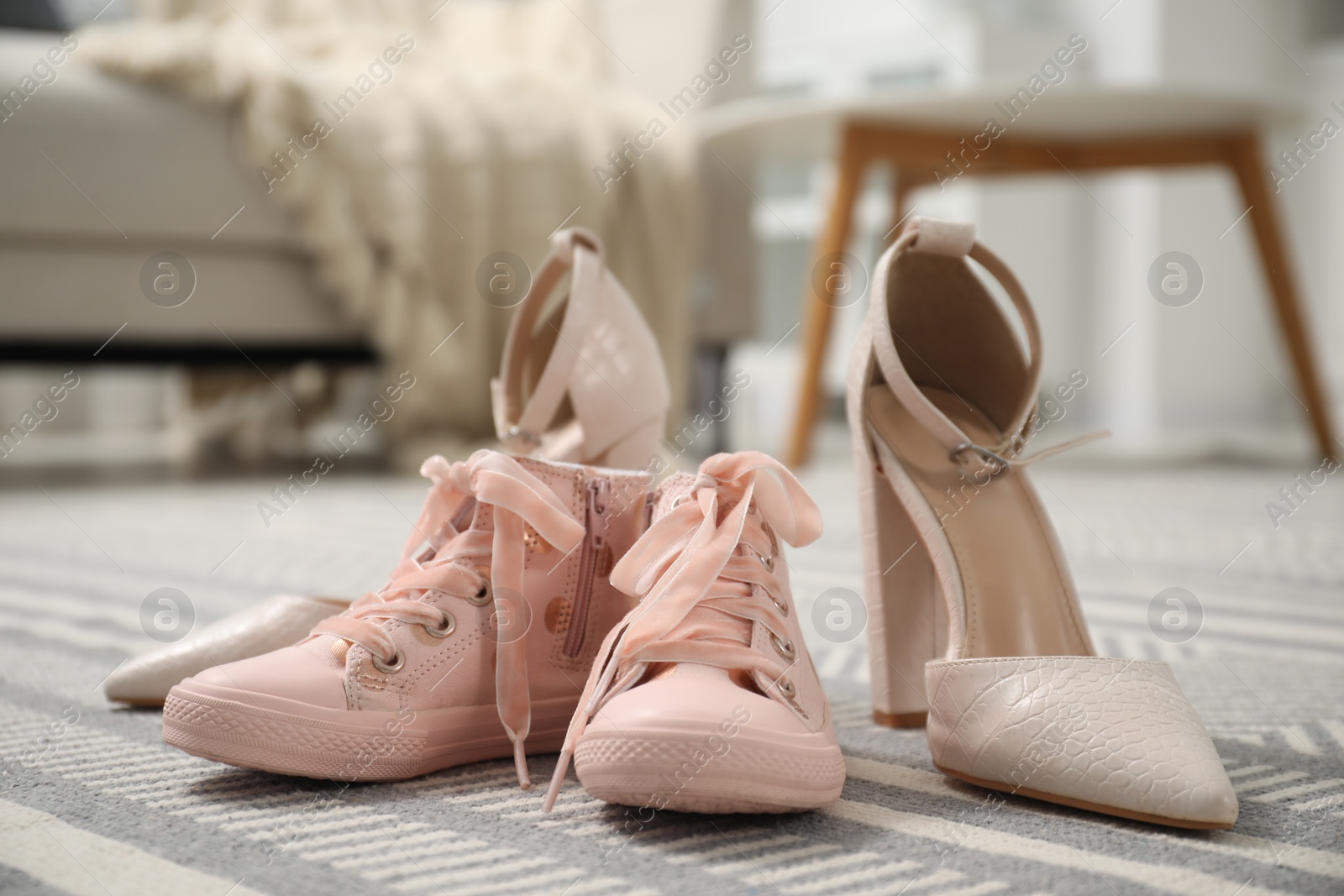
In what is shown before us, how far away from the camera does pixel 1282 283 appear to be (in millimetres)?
1934

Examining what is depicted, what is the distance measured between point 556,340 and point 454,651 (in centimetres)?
26

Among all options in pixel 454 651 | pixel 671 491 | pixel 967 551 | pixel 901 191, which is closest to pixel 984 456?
pixel 967 551

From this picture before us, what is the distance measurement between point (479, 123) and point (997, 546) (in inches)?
54.1

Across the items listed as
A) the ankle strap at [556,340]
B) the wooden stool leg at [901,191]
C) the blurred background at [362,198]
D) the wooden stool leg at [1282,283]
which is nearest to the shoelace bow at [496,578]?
the ankle strap at [556,340]

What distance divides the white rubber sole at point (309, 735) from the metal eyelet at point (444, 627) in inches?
1.3

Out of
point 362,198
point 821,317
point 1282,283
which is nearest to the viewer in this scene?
point 362,198

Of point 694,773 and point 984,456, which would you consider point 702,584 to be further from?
point 984,456

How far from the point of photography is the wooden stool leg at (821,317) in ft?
5.83

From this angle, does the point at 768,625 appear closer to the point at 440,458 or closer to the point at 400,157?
the point at 440,458

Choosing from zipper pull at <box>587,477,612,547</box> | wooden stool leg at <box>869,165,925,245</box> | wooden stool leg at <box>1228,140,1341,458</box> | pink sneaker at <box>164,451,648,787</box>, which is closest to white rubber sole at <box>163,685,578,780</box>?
pink sneaker at <box>164,451,648,787</box>

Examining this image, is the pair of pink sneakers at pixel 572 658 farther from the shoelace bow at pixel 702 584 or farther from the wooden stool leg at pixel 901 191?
the wooden stool leg at pixel 901 191

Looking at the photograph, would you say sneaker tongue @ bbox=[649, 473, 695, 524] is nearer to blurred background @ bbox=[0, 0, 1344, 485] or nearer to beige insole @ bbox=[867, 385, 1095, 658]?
beige insole @ bbox=[867, 385, 1095, 658]

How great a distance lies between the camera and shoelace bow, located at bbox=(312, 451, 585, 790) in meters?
0.50

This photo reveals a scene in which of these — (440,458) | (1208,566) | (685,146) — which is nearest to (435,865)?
(440,458)
